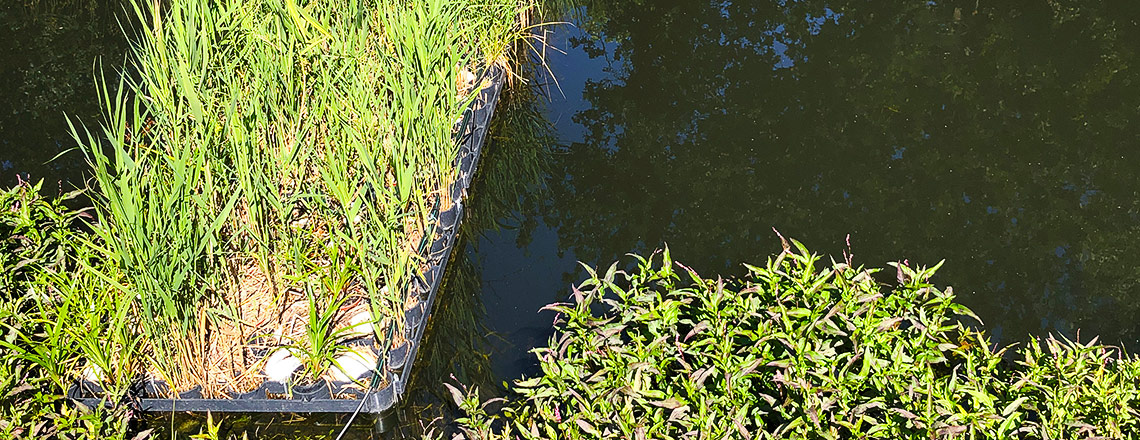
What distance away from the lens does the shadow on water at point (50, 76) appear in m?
3.64

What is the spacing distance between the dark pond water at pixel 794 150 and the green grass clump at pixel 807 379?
0.61 metres

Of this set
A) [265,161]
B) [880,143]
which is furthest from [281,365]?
[880,143]

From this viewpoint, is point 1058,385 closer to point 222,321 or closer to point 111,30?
point 222,321

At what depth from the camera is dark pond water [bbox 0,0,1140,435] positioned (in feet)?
9.52

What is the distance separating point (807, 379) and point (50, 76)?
382cm

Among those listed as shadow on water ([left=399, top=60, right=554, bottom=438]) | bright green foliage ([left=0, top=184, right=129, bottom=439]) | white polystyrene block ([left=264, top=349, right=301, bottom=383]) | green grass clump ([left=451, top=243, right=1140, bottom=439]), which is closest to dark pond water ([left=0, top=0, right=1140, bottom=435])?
shadow on water ([left=399, top=60, right=554, bottom=438])

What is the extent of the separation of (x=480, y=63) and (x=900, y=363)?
2.77 metres

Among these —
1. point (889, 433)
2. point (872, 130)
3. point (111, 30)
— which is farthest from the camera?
point (111, 30)

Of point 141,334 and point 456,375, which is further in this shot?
point 456,375

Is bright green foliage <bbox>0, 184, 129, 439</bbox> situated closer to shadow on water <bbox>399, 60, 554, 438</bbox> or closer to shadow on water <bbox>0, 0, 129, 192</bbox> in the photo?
shadow on water <bbox>399, 60, 554, 438</bbox>

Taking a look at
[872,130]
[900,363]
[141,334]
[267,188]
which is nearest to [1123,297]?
[872,130]

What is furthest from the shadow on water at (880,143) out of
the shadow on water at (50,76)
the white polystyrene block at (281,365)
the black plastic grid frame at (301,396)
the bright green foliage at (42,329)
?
the shadow on water at (50,76)

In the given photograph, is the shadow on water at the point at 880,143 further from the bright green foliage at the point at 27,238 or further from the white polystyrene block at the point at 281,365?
the bright green foliage at the point at 27,238

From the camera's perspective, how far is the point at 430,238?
9.48 feet
